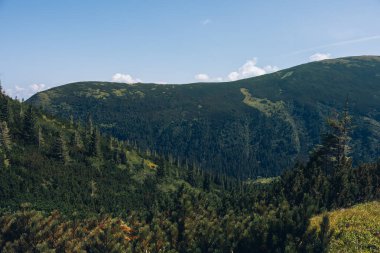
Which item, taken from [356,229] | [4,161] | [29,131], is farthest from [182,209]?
[29,131]

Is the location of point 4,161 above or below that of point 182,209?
below

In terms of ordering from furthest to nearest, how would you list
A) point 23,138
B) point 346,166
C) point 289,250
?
point 23,138, point 346,166, point 289,250

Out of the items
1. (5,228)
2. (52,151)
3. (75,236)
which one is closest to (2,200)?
(52,151)

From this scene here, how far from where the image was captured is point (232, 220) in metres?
40.9

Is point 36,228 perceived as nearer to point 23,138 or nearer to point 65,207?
point 65,207

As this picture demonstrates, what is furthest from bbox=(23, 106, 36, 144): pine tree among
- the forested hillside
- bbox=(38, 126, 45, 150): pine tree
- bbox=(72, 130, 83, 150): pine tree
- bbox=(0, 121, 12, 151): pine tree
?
bbox=(72, 130, 83, 150): pine tree

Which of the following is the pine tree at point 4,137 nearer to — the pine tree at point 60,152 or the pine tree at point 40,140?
the pine tree at point 40,140

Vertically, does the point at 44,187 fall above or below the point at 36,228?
below

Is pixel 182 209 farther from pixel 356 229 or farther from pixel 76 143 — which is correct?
pixel 76 143

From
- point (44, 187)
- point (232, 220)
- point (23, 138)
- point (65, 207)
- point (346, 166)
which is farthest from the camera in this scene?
point (23, 138)

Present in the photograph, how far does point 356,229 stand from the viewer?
34.5 metres

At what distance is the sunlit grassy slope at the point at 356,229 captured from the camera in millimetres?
32250

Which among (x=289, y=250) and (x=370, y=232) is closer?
(x=289, y=250)

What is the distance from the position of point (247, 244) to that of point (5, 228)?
2709 cm
